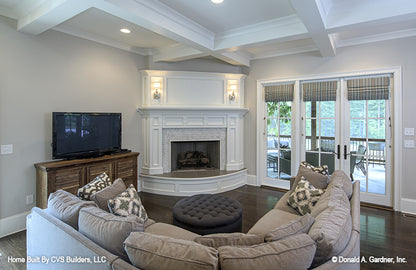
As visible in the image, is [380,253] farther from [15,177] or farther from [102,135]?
[15,177]

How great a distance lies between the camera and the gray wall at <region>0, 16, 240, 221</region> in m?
3.09

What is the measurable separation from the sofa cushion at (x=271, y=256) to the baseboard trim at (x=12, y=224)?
3.26 meters

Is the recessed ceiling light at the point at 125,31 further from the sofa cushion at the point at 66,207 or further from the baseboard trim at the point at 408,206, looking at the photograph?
the baseboard trim at the point at 408,206

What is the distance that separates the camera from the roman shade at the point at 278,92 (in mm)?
4805

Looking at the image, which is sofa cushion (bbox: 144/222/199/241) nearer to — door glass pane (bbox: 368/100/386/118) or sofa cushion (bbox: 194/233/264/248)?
sofa cushion (bbox: 194/233/264/248)

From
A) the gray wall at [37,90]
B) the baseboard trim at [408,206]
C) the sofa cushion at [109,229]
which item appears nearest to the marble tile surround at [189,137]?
the gray wall at [37,90]

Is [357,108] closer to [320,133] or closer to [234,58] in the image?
[320,133]

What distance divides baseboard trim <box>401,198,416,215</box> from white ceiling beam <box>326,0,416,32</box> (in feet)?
9.02

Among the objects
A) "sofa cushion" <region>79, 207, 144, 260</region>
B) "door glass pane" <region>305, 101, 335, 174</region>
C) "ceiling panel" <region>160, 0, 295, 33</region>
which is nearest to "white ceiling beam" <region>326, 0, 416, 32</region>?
"ceiling panel" <region>160, 0, 295, 33</region>

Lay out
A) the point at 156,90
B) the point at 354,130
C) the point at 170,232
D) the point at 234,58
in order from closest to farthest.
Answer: the point at 170,232 → the point at 354,130 → the point at 234,58 → the point at 156,90

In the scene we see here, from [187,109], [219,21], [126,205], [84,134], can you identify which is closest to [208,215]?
[126,205]

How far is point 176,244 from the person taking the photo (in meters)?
1.30

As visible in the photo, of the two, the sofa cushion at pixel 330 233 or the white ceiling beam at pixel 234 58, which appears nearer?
the sofa cushion at pixel 330 233

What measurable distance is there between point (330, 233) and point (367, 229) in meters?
2.37
